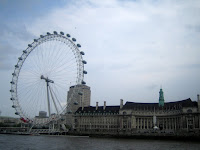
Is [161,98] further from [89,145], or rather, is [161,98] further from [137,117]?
[89,145]

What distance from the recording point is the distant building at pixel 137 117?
90.4m

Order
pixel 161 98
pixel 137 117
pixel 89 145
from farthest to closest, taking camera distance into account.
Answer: pixel 161 98 → pixel 137 117 → pixel 89 145

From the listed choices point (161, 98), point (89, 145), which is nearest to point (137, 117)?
point (161, 98)

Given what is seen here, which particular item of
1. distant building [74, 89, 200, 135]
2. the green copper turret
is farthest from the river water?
the green copper turret

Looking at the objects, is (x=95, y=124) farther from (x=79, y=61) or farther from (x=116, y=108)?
(x=79, y=61)

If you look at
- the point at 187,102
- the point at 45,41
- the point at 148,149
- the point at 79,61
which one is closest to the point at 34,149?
the point at 148,149

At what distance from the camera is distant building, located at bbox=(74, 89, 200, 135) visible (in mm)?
90438

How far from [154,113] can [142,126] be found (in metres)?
8.87

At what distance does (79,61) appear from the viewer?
59375 millimetres

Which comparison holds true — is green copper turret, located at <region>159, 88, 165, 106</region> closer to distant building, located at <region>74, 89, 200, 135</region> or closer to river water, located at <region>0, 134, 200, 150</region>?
distant building, located at <region>74, 89, 200, 135</region>

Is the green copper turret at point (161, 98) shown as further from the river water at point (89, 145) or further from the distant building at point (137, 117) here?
the river water at point (89, 145)

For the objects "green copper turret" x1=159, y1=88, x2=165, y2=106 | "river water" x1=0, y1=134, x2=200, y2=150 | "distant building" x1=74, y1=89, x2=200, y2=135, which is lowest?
"river water" x1=0, y1=134, x2=200, y2=150

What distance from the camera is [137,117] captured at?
104188 millimetres

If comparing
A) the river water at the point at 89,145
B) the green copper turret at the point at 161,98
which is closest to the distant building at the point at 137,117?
the green copper turret at the point at 161,98
